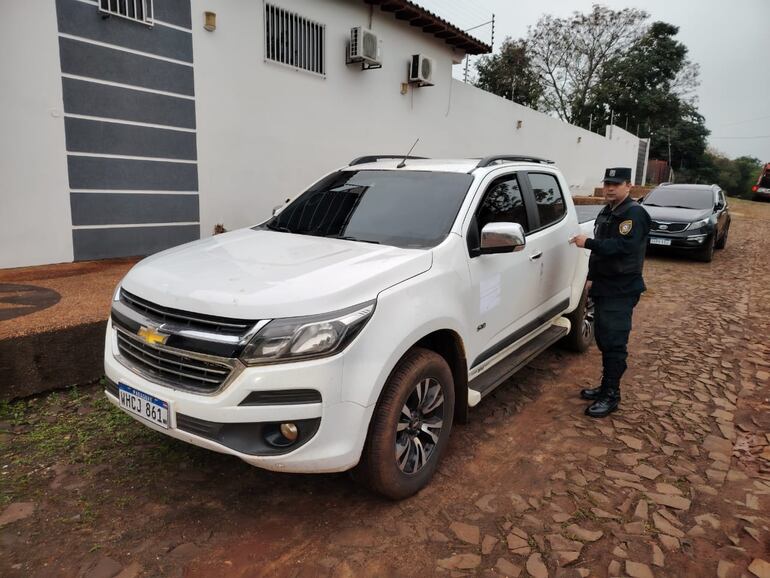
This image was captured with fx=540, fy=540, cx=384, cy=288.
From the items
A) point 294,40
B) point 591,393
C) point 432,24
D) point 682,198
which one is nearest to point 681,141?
point 682,198

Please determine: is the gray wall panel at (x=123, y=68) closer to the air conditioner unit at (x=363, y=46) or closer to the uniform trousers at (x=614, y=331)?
the air conditioner unit at (x=363, y=46)

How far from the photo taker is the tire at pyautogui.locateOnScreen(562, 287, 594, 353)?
A: 498 centimetres

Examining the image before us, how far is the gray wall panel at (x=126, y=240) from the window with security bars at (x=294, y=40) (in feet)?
9.37

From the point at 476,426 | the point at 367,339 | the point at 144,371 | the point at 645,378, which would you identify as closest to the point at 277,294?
the point at 367,339

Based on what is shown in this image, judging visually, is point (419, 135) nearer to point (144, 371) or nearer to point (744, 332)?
point (744, 332)

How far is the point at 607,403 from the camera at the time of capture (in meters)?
3.96

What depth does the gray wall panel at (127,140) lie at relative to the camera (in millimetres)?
5934

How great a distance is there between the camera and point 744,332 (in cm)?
600

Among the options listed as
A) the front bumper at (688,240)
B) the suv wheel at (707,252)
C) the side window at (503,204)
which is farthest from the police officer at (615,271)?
the suv wheel at (707,252)

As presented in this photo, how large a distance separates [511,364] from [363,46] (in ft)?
22.5

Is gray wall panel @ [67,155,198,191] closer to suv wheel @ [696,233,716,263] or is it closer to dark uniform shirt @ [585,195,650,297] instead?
dark uniform shirt @ [585,195,650,297]

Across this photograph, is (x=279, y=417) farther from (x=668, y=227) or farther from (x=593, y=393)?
(x=668, y=227)

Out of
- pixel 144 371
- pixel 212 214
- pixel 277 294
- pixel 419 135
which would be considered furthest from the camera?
pixel 419 135

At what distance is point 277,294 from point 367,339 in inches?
17.2
